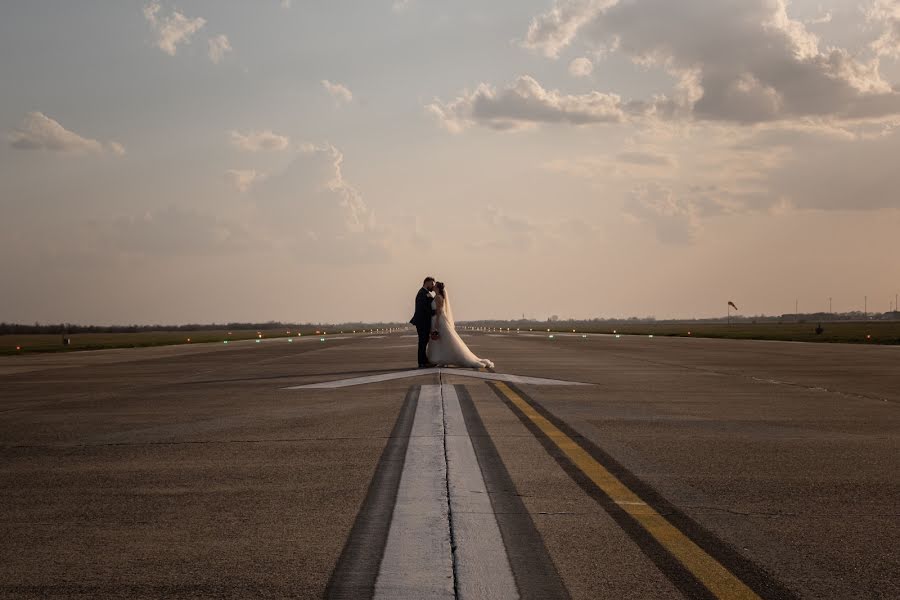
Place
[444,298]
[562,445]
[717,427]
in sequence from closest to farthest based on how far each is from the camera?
[562,445]
[717,427]
[444,298]

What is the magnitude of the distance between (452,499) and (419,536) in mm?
1048

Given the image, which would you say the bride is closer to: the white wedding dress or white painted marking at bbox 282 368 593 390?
the white wedding dress

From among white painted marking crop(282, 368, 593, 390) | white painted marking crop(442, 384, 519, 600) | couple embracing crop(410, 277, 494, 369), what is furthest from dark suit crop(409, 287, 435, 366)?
white painted marking crop(442, 384, 519, 600)

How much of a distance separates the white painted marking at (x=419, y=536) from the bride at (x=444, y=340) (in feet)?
42.0

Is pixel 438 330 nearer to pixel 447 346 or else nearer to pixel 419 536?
pixel 447 346

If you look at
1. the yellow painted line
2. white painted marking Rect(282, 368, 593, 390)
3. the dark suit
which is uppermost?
the dark suit

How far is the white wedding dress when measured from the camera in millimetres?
21172

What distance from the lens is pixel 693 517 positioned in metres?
5.53

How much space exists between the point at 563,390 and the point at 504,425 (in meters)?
5.04

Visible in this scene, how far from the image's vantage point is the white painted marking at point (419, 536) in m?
4.09

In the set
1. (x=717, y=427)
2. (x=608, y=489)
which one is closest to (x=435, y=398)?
(x=717, y=427)

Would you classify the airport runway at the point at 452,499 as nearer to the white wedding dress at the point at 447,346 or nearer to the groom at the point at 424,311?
the groom at the point at 424,311

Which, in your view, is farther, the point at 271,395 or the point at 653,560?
the point at 271,395

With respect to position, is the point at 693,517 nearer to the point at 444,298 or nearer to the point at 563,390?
the point at 563,390
